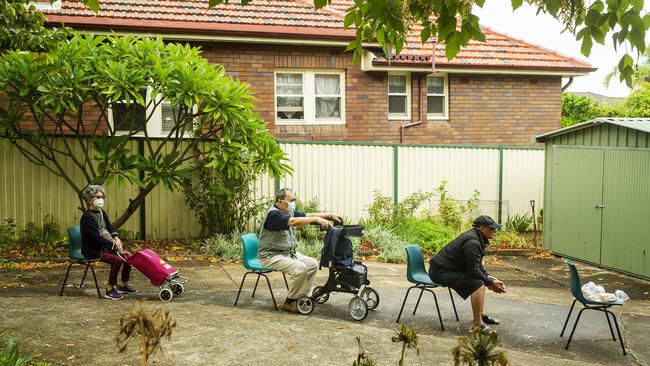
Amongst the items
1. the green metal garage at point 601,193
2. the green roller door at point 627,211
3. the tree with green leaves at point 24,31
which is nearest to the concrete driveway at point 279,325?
the green roller door at point 627,211

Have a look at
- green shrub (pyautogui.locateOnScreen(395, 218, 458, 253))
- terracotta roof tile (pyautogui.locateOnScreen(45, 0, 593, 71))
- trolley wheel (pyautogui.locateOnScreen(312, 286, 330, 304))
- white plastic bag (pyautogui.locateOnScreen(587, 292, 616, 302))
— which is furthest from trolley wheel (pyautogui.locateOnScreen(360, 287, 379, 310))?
terracotta roof tile (pyautogui.locateOnScreen(45, 0, 593, 71))

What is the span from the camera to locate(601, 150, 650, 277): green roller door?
39.9 ft

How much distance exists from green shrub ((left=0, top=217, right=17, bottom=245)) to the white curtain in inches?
296

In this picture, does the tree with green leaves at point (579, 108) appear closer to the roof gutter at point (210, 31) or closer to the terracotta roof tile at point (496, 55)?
the terracotta roof tile at point (496, 55)

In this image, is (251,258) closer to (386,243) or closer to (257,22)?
(386,243)

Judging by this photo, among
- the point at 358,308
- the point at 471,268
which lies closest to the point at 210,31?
the point at 358,308

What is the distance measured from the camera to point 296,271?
9.11 m

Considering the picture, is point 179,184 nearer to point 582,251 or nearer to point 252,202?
point 252,202

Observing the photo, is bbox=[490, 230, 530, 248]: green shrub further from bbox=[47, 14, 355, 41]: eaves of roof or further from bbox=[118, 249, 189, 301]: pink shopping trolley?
bbox=[118, 249, 189, 301]: pink shopping trolley

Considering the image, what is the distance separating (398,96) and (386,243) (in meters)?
5.81

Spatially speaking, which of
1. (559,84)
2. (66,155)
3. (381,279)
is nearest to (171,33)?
(66,155)

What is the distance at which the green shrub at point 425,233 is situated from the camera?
1448 cm

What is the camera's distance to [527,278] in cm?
1268

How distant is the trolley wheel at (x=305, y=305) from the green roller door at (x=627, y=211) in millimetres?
6193
